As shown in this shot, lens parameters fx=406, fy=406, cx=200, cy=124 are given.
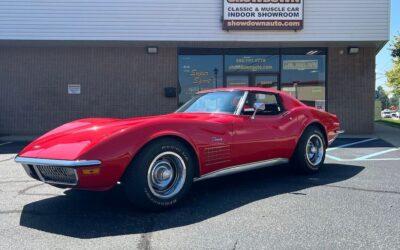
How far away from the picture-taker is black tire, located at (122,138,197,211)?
13.2 feet

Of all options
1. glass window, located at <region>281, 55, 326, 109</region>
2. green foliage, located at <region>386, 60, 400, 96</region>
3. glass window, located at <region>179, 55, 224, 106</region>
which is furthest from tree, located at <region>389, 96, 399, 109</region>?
glass window, located at <region>179, 55, 224, 106</region>

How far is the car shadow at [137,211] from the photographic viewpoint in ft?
12.5

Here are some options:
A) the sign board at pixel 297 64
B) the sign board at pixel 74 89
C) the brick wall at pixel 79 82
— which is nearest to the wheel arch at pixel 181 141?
the brick wall at pixel 79 82

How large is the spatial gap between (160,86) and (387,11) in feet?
24.4

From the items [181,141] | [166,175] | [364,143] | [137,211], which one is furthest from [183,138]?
[364,143]

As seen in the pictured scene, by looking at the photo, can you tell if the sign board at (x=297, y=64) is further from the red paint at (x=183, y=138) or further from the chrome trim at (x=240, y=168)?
the chrome trim at (x=240, y=168)

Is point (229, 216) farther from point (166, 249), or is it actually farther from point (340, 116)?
point (340, 116)

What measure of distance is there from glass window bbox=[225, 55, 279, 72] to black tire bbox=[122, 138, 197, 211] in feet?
31.0

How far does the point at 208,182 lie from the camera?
5.77 m

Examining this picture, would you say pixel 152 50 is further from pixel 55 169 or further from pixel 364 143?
pixel 55 169

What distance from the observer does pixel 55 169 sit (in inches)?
156

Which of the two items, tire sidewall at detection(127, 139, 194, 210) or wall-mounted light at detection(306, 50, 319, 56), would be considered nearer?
tire sidewall at detection(127, 139, 194, 210)

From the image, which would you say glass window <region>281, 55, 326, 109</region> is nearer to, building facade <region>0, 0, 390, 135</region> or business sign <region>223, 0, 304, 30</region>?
building facade <region>0, 0, 390, 135</region>

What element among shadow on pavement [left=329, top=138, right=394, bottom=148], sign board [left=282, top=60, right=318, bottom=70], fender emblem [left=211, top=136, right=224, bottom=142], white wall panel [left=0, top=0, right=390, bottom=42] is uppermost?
white wall panel [left=0, top=0, right=390, bottom=42]
